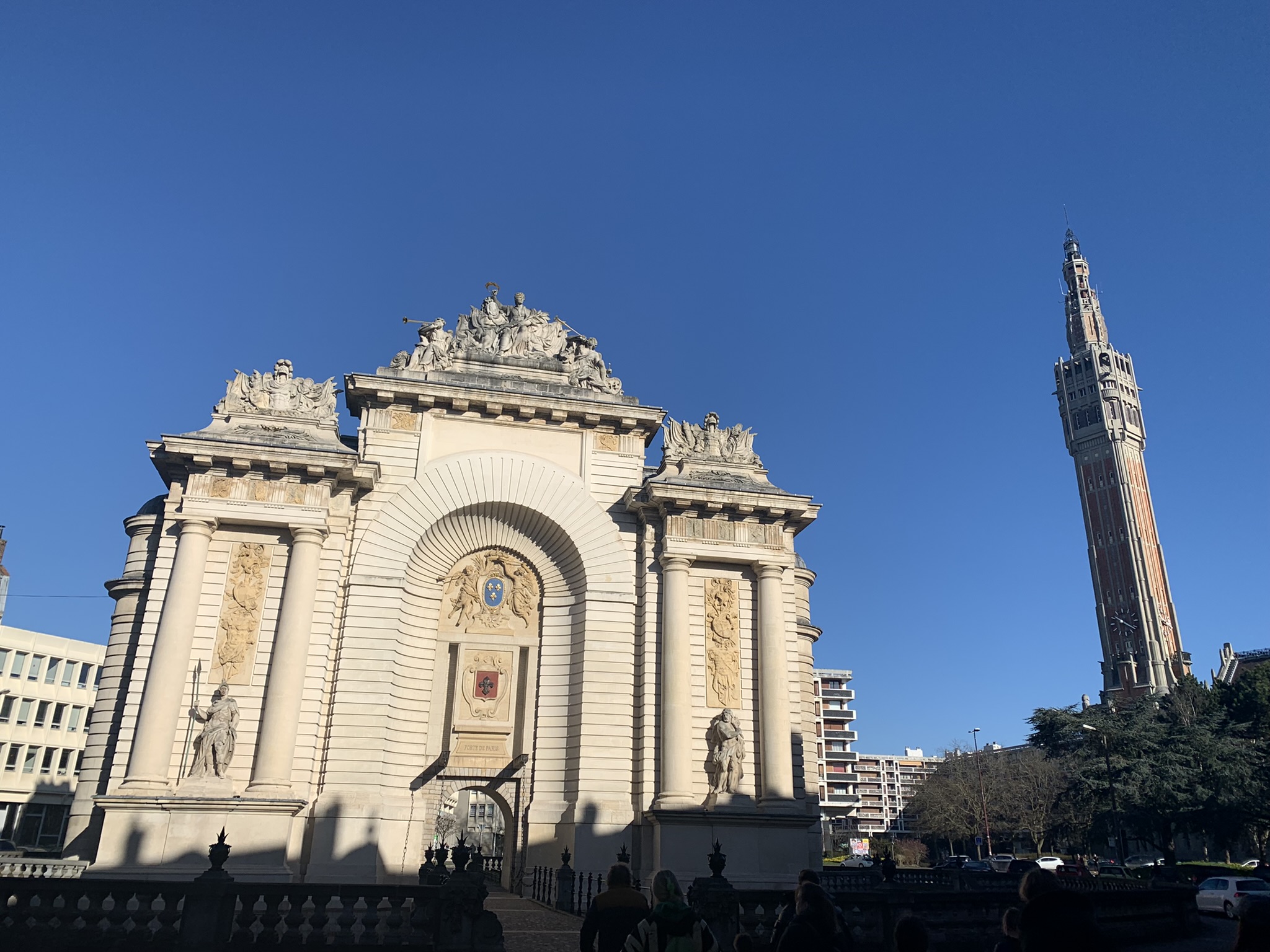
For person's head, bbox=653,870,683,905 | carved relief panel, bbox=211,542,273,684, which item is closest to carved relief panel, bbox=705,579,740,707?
carved relief panel, bbox=211,542,273,684

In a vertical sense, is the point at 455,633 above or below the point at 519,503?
below

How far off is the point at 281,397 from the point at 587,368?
9.78 metres

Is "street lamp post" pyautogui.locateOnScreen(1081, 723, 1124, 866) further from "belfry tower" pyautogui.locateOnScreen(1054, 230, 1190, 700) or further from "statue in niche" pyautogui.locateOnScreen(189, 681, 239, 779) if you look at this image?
"belfry tower" pyautogui.locateOnScreen(1054, 230, 1190, 700)

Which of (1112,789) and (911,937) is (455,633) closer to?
(911,937)

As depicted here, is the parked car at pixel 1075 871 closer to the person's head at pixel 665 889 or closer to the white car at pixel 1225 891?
the white car at pixel 1225 891

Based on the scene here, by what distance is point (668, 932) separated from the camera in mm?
7133

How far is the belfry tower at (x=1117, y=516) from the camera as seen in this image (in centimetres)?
10244

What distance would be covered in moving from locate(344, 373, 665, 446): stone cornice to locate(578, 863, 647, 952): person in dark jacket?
22.2 metres

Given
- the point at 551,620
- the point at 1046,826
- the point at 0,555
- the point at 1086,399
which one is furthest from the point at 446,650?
the point at 1086,399

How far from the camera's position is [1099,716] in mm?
54250

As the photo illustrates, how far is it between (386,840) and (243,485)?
10464 mm

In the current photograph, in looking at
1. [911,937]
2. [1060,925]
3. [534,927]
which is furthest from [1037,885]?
[534,927]

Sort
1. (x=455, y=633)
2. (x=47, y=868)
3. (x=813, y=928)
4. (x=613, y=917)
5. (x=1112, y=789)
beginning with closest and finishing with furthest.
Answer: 1. (x=813, y=928)
2. (x=613, y=917)
3. (x=47, y=868)
4. (x=455, y=633)
5. (x=1112, y=789)

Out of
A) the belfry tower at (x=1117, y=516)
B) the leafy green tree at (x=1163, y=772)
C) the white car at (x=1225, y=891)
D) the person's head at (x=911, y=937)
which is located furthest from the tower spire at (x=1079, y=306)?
the person's head at (x=911, y=937)
